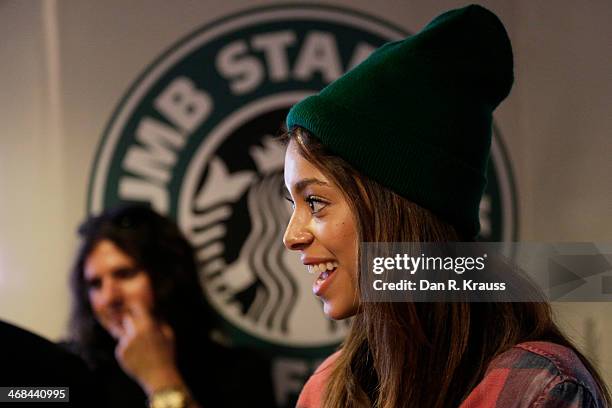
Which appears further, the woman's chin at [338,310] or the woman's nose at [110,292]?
the woman's nose at [110,292]

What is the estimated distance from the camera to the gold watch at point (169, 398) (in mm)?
1650

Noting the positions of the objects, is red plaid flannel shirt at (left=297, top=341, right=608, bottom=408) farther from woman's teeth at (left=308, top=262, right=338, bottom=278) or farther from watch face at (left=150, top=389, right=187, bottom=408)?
watch face at (left=150, top=389, right=187, bottom=408)

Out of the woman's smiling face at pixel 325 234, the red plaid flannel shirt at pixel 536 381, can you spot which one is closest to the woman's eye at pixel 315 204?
the woman's smiling face at pixel 325 234

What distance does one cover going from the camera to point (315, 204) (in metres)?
0.77

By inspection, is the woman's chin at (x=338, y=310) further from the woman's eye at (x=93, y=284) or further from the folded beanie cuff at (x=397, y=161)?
the woman's eye at (x=93, y=284)

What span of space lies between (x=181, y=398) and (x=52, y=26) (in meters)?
0.83

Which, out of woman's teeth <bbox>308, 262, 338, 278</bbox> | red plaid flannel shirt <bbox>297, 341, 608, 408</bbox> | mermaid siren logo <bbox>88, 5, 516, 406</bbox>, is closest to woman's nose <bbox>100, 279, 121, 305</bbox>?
mermaid siren logo <bbox>88, 5, 516, 406</bbox>

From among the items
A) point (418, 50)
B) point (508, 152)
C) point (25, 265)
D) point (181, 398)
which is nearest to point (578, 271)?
point (418, 50)

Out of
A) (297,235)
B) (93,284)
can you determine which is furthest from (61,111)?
(297,235)

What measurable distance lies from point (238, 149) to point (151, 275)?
33 centimetres

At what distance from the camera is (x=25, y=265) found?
169 centimetres

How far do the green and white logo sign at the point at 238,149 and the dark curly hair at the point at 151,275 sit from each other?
0.03 metres

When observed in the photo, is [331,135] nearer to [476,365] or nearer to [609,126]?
[476,365]

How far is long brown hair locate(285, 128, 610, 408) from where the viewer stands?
739 mm
